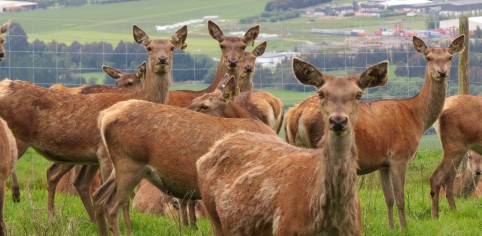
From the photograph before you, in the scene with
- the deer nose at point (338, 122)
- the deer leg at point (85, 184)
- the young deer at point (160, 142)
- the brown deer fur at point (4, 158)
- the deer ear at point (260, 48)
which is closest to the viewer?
the deer nose at point (338, 122)

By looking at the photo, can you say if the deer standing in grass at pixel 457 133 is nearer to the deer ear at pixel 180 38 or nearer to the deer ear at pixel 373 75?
the deer ear at pixel 180 38

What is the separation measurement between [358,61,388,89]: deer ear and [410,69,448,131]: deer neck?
5.30m

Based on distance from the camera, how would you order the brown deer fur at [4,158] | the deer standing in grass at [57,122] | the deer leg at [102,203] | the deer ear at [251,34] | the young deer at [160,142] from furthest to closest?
the deer ear at [251,34]
the deer standing in grass at [57,122]
the deer leg at [102,203]
the young deer at [160,142]
the brown deer fur at [4,158]

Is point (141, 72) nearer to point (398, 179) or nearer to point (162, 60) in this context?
point (162, 60)

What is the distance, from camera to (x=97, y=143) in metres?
11.8

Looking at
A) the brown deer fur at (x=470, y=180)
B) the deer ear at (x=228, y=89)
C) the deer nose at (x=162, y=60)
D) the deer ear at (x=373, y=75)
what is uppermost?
the deer nose at (x=162, y=60)

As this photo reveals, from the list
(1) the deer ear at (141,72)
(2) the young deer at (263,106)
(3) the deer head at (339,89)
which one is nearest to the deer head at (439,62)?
(2) the young deer at (263,106)

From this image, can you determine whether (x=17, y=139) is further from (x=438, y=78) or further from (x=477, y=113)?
(x=477, y=113)

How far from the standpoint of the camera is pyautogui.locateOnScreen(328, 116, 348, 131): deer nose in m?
7.28

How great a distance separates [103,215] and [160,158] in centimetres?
112

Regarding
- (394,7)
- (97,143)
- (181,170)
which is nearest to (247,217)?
(181,170)

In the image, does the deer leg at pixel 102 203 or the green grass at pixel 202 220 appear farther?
the deer leg at pixel 102 203

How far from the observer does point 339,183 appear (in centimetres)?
752

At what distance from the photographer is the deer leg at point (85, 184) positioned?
12.2 m
